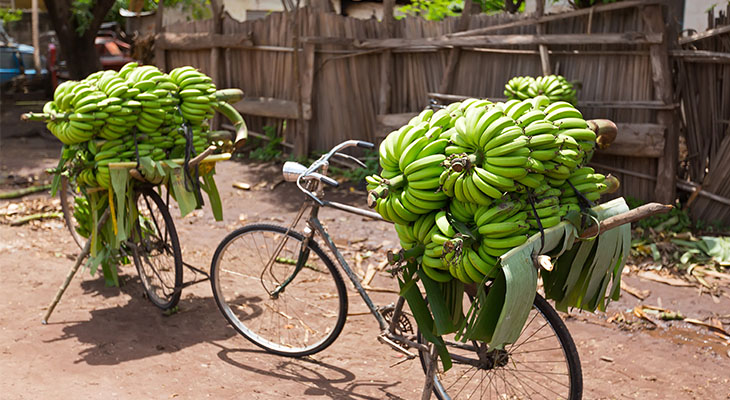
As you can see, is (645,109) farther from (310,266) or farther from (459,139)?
(459,139)

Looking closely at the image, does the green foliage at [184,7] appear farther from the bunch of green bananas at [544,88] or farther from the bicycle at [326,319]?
the bicycle at [326,319]

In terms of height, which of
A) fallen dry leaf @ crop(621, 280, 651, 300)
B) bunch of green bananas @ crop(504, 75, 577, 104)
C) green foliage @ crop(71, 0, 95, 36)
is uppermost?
green foliage @ crop(71, 0, 95, 36)

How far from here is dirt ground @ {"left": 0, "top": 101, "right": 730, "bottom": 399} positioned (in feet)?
12.6

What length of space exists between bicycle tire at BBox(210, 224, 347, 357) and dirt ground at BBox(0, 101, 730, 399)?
0.11 meters

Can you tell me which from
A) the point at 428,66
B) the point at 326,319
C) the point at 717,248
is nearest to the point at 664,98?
the point at 717,248

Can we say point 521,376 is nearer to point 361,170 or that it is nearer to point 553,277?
point 553,277

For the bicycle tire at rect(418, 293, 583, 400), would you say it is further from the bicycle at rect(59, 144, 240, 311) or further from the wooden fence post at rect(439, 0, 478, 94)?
the wooden fence post at rect(439, 0, 478, 94)

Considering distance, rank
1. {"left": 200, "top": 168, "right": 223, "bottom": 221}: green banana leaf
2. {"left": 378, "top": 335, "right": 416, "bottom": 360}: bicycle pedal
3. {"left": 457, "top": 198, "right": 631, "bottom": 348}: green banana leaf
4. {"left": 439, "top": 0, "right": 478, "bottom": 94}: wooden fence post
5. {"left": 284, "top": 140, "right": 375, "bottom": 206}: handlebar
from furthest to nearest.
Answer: {"left": 439, "top": 0, "right": 478, "bottom": 94}: wooden fence post
{"left": 200, "top": 168, "right": 223, "bottom": 221}: green banana leaf
{"left": 284, "top": 140, "right": 375, "bottom": 206}: handlebar
{"left": 378, "top": 335, "right": 416, "bottom": 360}: bicycle pedal
{"left": 457, "top": 198, "right": 631, "bottom": 348}: green banana leaf

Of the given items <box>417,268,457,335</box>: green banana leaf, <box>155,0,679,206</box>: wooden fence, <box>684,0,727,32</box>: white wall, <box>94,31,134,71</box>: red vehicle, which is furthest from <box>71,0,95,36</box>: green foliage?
<box>417,268,457,335</box>: green banana leaf

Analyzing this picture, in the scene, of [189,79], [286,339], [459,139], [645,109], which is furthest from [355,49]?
[459,139]

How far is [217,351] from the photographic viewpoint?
14.2 ft

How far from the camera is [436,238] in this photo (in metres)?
2.74

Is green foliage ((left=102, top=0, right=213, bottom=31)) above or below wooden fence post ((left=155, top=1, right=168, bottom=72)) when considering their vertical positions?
above

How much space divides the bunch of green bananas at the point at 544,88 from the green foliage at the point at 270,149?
3.98 meters
